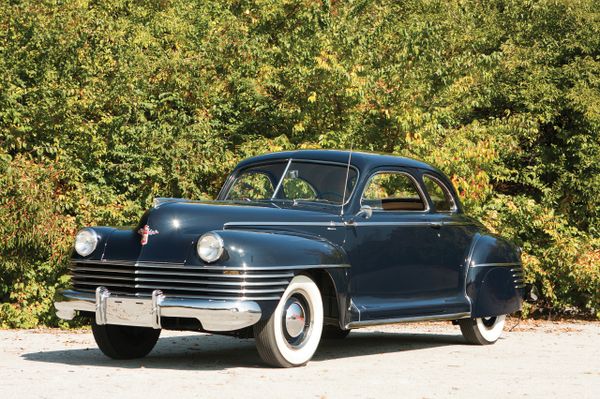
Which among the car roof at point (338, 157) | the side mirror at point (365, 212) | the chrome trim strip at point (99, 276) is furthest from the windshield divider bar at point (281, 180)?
the chrome trim strip at point (99, 276)

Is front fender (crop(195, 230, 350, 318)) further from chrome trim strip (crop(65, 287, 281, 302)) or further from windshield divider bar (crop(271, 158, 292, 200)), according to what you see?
windshield divider bar (crop(271, 158, 292, 200))

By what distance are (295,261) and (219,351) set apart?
2.24m

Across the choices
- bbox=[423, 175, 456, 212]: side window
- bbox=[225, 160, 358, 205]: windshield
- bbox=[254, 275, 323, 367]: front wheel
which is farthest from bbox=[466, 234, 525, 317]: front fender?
bbox=[254, 275, 323, 367]: front wheel

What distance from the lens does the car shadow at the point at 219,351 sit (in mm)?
9336

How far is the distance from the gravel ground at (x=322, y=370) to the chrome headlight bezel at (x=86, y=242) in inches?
37.2

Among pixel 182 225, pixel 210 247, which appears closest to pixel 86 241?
pixel 182 225

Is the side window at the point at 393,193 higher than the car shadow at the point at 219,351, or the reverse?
the side window at the point at 393,193

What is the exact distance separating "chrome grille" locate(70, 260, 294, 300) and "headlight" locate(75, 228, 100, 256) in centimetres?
26

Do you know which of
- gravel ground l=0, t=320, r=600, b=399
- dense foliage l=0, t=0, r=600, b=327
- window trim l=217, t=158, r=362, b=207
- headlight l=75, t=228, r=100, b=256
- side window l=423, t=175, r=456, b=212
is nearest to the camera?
gravel ground l=0, t=320, r=600, b=399

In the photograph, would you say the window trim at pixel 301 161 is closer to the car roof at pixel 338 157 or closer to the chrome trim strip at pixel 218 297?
the car roof at pixel 338 157

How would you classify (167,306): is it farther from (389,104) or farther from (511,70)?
(511,70)

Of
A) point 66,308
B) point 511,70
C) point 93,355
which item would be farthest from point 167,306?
point 511,70

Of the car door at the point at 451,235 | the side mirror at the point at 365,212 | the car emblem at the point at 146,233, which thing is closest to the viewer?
the car emblem at the point at 146,233

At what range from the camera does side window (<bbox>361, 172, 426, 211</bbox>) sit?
10.2m
